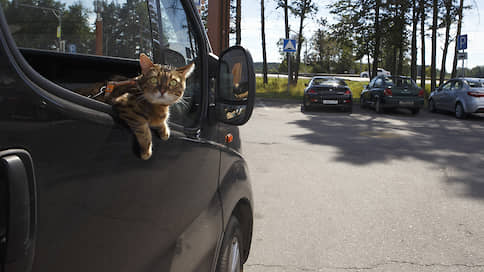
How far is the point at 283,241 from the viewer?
4.13 m

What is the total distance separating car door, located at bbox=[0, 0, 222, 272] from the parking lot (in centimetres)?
184

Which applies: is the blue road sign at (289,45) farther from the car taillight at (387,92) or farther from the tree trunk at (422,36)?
the tree trunk at (422,36)

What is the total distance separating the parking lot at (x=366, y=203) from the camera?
3.79 m

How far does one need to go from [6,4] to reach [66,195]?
1.99ft

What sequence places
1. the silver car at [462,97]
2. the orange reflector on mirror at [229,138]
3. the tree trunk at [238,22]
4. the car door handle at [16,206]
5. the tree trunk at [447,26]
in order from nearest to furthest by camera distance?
1. the car door handle at [16,206]
2. the orange reflector on mirror at [229,138]
3. the silver car at [462,97]
4. the tree trunk at [447,26]
5. the tree trunk at [238,22]

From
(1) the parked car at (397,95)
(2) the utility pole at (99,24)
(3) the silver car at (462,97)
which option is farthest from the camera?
(1) the parked car at (397,95)

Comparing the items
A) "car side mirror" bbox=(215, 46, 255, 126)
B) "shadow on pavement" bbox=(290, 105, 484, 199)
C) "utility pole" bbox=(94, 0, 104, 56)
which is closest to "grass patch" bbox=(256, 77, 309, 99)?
"shadow on pavement" bbox=(290, 105, 484, 199)

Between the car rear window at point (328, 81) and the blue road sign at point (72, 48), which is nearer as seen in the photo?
the blue road sign at point (72, 48)

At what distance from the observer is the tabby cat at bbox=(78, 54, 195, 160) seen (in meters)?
1.44

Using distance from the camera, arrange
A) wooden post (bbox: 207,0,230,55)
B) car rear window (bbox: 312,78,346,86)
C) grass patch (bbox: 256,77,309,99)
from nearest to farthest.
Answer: wooden post (bbox: 207,0,230,55), car rear window (bbox: 312,78,346,86), grass patch (bbox: 256,77,309,99)

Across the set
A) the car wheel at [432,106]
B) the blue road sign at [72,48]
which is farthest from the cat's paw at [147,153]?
the car wheel at [432,106]

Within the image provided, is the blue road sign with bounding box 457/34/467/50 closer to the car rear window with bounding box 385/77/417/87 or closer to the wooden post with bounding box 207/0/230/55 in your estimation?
the car rear window with bounding box 385/77/417/87

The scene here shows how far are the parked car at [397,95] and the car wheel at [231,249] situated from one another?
15767mm

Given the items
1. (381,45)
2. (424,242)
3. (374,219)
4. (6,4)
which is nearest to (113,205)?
(6,4)
